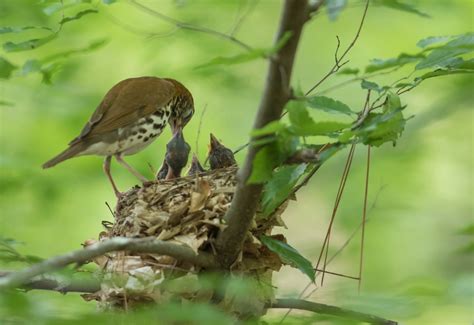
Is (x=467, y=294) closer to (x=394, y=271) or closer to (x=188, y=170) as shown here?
(x=188, y=170)

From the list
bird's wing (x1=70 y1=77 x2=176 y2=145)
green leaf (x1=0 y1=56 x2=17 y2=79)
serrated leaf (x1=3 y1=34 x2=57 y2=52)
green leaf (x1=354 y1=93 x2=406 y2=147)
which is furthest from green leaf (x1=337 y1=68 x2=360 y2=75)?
bird's wing (x1=70 y1=77 x2=176 y2=145)

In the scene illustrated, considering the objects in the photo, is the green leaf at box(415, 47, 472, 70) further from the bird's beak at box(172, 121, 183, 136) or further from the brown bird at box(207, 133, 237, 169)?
the bird's beak at box(172, 121, 183, 136)

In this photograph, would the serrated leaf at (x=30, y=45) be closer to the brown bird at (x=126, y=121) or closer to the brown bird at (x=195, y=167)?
the brown bird at (x=126, y=121)

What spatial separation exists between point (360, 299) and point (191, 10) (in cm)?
574

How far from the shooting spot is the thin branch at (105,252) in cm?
347

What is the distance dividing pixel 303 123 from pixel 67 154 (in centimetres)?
374

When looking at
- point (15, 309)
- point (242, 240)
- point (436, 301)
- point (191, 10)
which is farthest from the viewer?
point (191, 10)

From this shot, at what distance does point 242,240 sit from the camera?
4.95 m

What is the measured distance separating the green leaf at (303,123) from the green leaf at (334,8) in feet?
1.62

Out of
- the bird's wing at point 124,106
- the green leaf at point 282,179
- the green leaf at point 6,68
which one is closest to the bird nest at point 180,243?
the green leaf at point 282,179

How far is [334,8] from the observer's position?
3500 millimetres

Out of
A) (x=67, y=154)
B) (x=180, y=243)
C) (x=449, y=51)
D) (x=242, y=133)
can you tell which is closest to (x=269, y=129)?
(x=449, y=51)

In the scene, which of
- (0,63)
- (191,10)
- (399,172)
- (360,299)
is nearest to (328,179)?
(399,172)

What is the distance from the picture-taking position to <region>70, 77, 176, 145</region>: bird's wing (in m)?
7.54
